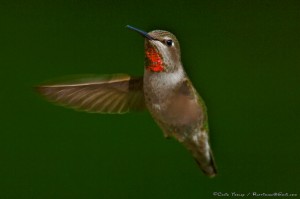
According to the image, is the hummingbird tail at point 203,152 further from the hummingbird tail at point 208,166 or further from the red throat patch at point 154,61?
the red throat patch at point 154,61

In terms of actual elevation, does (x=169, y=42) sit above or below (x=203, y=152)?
above

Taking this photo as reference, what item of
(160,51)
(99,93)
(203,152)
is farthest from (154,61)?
(203,152)

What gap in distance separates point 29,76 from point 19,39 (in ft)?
0.88

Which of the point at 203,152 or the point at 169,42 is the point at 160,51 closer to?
the point at 169,42

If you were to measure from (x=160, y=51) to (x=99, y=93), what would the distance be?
0.89 feet

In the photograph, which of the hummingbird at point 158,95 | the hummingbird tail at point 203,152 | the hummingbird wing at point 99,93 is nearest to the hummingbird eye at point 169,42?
the hummingbird at point 158,95

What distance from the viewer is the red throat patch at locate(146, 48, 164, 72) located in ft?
3.35

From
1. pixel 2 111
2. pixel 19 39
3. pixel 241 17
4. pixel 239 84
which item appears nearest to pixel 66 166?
pixel 2 111

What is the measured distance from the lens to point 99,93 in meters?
1.25

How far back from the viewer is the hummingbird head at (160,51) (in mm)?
1011

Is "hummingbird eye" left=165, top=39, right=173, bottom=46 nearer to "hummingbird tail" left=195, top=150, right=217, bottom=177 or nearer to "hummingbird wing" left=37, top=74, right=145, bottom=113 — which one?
"hummingbird wing" left=37, top=74, right=145, bottom=113

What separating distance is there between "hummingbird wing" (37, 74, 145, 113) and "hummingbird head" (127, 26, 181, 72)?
0.15 metres

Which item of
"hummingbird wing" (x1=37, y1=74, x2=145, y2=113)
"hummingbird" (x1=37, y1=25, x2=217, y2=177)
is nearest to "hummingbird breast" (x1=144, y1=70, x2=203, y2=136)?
"hummingbird" (x1=37, y1=25, x2=217, y2=177)

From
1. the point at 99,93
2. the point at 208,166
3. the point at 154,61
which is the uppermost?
the point at 154,61
